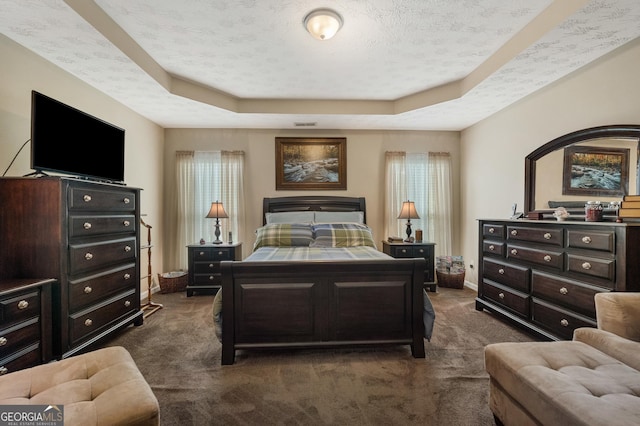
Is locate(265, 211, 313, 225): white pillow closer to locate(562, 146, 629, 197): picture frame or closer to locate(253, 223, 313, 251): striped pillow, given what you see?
locate(253, 223, 313, 251): striped pillow

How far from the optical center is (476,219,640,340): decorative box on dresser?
1.92 metres

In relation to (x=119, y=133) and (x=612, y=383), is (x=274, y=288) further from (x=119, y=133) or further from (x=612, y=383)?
(x=119, y=133)

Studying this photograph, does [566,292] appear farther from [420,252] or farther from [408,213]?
[408,213]

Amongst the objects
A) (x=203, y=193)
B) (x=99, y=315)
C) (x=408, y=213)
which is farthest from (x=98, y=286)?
(x=408, y=213)

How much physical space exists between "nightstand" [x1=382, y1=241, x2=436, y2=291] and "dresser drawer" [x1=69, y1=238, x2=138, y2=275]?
10.5ft

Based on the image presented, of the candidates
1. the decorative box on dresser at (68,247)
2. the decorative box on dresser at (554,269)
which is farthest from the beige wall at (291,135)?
the decorative box on dresser at (68,247)

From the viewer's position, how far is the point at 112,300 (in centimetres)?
246

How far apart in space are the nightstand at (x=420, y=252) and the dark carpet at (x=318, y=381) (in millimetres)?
1318

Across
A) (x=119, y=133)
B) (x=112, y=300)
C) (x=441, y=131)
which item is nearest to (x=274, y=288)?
(x=112, y=300)

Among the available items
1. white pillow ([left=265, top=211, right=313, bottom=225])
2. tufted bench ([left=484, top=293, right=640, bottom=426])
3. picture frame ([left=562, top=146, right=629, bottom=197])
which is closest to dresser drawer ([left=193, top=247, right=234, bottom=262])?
white pillow ([left=265, top=211, right=313, bottom=225])

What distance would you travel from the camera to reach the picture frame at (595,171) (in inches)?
89.4

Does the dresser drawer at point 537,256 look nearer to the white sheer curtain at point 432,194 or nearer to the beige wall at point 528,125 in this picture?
the beige wall at point 528,125

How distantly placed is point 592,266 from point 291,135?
3.87 meters

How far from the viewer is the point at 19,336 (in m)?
1.69
